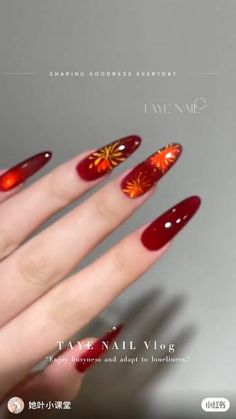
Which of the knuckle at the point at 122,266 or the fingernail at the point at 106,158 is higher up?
the fingernail at the point at 106,158

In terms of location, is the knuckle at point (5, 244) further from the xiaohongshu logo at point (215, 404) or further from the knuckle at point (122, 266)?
the xiaohongshu logo at point (215, 404)

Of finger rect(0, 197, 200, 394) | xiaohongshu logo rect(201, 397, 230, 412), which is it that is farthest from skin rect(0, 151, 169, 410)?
xiaohongshu logo rect(201, 397, 230, 412)

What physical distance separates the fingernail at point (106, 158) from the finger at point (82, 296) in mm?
53

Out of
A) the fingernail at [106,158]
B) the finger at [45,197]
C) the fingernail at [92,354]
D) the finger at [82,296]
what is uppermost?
the fingernail at [106,158]

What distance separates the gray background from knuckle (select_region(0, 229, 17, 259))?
0.21 ft

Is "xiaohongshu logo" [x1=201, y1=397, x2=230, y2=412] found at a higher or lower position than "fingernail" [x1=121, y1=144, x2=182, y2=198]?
lower

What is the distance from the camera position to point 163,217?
488 millimetres

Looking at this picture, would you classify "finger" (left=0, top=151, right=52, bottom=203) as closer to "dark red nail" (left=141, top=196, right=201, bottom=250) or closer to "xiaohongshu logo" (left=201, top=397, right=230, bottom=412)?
"dark red nail" (left=141, top=196, right=201, bottom=250)

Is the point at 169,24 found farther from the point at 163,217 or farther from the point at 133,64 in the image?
the point at 163,217

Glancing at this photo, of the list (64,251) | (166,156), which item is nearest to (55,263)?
(64,251)

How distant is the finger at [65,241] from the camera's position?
0.48 m

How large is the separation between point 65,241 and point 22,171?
0.23 feet

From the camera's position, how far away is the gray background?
1.72 ft

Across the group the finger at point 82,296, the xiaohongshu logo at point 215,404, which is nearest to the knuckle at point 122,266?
the finger at point 82,296
